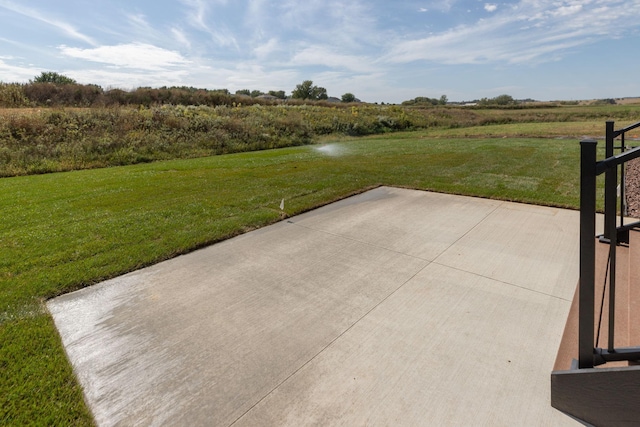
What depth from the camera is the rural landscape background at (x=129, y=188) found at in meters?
2.38

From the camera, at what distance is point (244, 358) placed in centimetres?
214

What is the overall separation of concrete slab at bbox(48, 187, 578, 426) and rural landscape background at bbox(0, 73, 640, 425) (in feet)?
0.77

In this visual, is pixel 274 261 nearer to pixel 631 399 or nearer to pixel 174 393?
pixel 174 393

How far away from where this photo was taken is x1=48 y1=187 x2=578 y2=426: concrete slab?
70.3 inches

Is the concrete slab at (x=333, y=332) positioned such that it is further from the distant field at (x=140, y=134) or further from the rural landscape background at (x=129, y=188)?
the distant field at (x=140, y=134)

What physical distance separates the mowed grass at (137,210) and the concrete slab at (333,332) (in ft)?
0.66

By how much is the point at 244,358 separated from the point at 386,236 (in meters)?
2.42

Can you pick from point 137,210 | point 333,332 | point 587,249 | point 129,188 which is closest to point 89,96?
point 129,188

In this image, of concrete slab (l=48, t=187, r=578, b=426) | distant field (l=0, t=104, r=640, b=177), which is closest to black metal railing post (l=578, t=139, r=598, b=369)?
concrete slab (l=48, t=187, r=578, b=426)

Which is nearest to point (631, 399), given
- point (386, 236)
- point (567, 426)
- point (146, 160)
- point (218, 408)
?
point (567, 426)

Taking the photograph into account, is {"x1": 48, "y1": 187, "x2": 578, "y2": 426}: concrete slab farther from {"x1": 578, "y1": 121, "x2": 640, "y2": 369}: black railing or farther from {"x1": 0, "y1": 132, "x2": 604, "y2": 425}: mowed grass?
{"x1": 578, "y1": 121, "x2": 640, "y2": 369}: black railing

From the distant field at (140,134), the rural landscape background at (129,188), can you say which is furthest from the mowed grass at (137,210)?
the distant field at (140,134)

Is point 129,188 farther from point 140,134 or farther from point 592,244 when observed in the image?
point 140,134

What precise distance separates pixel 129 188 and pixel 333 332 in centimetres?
653
